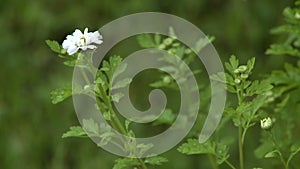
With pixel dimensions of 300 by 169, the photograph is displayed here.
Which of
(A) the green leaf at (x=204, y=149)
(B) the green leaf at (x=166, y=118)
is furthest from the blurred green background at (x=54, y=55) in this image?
(A) the green leaf at (x=204, y=149)

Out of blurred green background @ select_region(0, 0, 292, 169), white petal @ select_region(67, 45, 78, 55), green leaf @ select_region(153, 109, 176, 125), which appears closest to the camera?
white petal @ select_region(67, 45, 78, 55)

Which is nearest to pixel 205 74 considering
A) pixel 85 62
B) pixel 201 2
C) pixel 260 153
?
pixel 201 2

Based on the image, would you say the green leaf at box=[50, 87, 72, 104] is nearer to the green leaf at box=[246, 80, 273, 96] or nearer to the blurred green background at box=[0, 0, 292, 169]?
the green leaf at box=[246, 80, 273, 96]

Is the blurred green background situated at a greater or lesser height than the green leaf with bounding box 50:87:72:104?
greater

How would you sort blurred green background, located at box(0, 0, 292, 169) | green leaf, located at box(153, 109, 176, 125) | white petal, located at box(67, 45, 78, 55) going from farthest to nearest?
blurred green background, located at box(0, 0, 292, 169) → green leaf, located at box(153, 109, 176, 125) → white petal, located at box(67, 45, 78, 55)

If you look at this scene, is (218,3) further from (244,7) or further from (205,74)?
(205,74)

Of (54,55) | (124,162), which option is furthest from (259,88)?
(54,55)

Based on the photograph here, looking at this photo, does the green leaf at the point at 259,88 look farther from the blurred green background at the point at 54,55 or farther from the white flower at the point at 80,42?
the blurred green background at the point at 54,55

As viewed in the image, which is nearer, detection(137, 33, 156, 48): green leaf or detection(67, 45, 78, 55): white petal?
detection(67, 45, 78, 55): white petal

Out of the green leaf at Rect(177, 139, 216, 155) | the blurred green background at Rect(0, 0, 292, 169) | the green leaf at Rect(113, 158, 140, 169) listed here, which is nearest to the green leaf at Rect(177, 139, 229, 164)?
the green leaf at Rect(177, 139, 216, 155)
